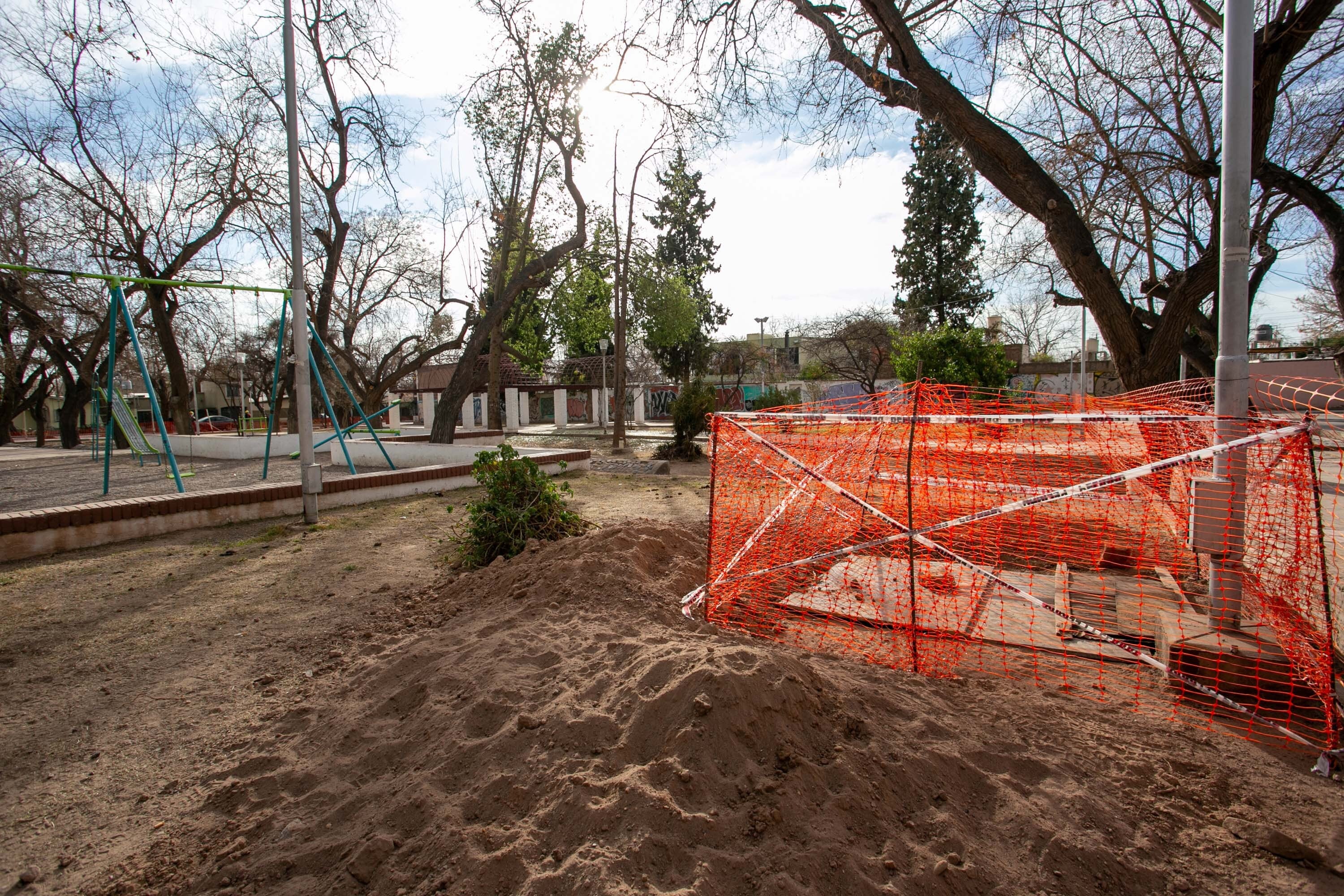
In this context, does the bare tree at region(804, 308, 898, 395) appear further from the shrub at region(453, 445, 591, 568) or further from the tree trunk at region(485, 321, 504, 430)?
the shrub at region(453, 445, 591, 568)

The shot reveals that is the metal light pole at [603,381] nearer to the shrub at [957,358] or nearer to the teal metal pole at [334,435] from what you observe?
the teal metal pole at [334,435]

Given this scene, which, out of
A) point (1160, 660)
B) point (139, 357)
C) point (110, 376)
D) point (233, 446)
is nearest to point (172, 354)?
point (233, 446)

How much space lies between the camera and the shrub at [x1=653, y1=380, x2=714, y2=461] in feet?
45.4

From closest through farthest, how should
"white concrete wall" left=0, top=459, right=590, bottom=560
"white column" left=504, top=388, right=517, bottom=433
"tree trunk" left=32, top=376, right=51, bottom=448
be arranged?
"white concrete wall" left=0, top=459, right=590, bottom=560 → "tree trunk" left=32, top=376, right=51, bottom=448 → "white column" left=504, top=388, right=517, bottom=433

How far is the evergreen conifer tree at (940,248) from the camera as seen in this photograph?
32.7 meters

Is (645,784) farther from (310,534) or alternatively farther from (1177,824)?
(310,534)

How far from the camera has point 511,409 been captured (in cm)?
2811

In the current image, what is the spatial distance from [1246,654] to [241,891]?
3.74m

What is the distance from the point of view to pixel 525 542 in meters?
5.01

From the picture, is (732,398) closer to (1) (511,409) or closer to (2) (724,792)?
(1) (511,409)

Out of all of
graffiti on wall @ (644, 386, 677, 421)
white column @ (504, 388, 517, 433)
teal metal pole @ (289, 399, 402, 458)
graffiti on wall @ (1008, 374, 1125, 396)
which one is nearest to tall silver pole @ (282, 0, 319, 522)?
teal metal pole @ (289, 399, 402, 458)

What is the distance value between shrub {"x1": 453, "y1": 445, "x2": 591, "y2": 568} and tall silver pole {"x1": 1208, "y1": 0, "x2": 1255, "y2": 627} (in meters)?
4.08

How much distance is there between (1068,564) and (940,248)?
31.9 metres

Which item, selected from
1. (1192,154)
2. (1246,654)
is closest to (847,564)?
(1246,654)
